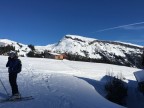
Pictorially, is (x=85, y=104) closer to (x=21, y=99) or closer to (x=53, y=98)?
(x=53, y=98)

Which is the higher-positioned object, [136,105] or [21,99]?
[21,99]

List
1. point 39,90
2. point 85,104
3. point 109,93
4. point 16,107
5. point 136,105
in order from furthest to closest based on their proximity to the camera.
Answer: point 136,105, point 109,93, point 39,90, point 85,104, point 16,107

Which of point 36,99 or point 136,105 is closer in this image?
point 36,99

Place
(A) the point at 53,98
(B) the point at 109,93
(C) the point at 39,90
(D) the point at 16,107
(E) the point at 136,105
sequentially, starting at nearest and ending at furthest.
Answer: (D) the point at 16,107 → (A) the point at 53,98 → (C) the point at 39,90 → (B) the point at 109,93 → (E) the point at 136,105

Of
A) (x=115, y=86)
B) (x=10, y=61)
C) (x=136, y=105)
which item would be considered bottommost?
(x=136, y=105)

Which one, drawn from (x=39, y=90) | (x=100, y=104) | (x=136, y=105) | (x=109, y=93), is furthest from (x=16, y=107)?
(x=136, y=105)

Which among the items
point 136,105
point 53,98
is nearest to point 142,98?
point 136,105

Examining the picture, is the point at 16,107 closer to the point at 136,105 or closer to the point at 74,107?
the point at 74,107

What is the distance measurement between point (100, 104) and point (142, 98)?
610 inches

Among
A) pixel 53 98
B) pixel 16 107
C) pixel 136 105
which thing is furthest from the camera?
pixel 136 105

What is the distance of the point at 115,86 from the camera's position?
25.5 meters

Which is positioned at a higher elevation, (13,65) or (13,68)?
(13,65)

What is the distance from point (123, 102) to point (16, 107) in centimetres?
1477

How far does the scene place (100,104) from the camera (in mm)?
13398
